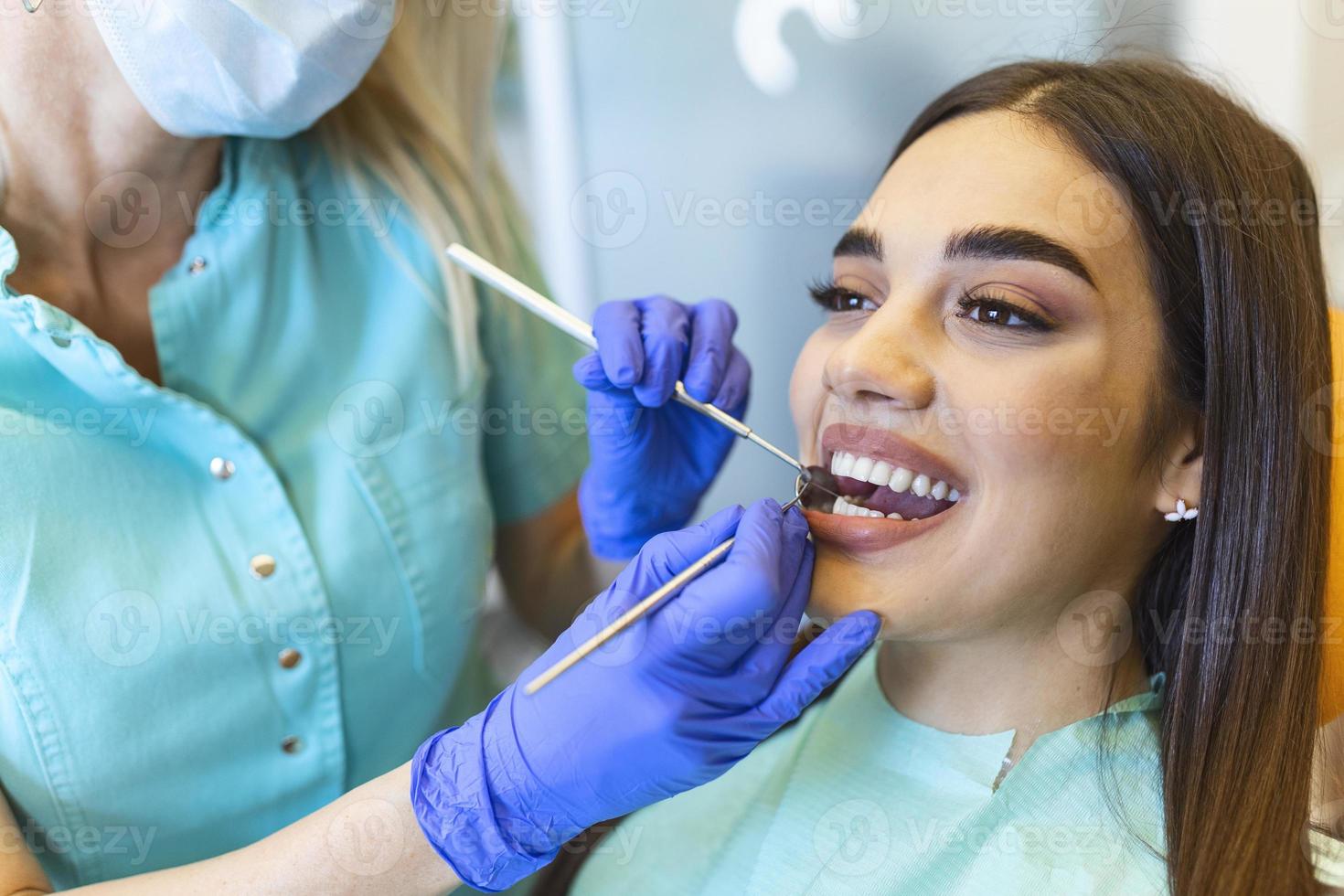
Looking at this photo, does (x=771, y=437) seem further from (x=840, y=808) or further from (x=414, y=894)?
(x=414, y=894)

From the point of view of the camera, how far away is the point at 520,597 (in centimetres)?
174

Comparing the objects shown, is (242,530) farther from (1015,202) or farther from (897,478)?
(1015,202)

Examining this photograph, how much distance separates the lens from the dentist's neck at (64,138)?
1.16 metres

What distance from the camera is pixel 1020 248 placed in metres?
1.11

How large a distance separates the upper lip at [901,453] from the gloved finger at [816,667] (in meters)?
0.16

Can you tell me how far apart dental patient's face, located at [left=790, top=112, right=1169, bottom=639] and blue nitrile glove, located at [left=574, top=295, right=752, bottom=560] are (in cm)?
23

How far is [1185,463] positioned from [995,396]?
0.27m

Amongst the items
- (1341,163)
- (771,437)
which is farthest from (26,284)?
(1341,163)

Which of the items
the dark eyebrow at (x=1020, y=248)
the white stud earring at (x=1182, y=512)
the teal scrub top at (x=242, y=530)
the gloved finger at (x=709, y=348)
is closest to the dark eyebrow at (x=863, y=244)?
the dark eyebrow at (x=1020, y=248)

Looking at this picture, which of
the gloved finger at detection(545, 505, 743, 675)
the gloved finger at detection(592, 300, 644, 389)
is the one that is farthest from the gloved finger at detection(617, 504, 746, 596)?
the gloved finger at detection(592, 300, 644, 389)

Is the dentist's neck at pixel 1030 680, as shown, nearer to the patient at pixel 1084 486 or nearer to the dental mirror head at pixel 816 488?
the patient at pixel 1084 486

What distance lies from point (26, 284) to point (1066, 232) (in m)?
1.13

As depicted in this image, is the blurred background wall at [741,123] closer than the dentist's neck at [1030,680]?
No

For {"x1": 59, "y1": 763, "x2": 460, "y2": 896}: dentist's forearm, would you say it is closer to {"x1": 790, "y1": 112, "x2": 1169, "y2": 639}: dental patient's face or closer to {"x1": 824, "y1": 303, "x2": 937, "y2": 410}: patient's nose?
{"x1": 790, "y1": 112, "x2": 1169, "y2": 639}: dental patient's face
